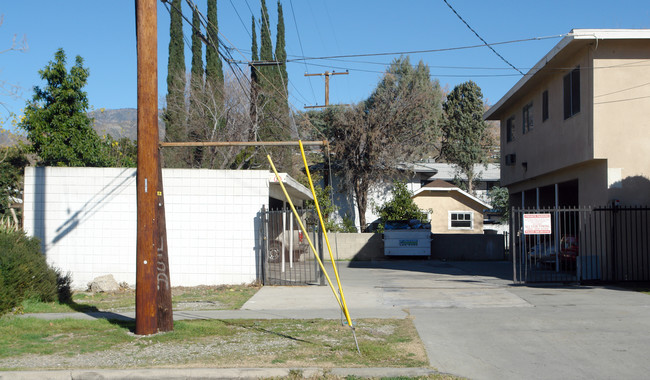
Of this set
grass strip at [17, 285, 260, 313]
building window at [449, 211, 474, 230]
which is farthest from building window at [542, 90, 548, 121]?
building window at [449, 211, 474, 230]

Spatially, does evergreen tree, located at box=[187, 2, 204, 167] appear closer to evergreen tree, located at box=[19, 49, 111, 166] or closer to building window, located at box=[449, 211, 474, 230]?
evergreen tree, located at box=[19, 49, 111, 166]

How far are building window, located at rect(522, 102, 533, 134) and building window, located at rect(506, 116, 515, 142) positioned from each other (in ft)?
5.71

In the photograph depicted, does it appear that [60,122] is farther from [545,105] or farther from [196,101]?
[545,105]

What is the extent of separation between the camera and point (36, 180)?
631 inches

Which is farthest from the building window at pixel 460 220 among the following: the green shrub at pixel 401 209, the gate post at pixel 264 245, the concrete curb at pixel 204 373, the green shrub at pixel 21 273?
the concrete curb at pixel 204 373

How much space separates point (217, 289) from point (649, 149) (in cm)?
1239

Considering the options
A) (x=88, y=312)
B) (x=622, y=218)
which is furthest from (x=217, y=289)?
(x=622, y=218)

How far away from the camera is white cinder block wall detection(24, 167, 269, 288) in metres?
16.0

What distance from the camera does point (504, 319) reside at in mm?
10570

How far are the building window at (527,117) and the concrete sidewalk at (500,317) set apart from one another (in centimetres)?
707

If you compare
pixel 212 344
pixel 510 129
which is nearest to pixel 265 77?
pixel 510 129

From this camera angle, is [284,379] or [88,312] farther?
[88,312]

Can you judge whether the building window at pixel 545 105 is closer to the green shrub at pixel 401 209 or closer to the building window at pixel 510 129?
the building window at pixel 510 129

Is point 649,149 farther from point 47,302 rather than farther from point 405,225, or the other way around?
point 47,302
